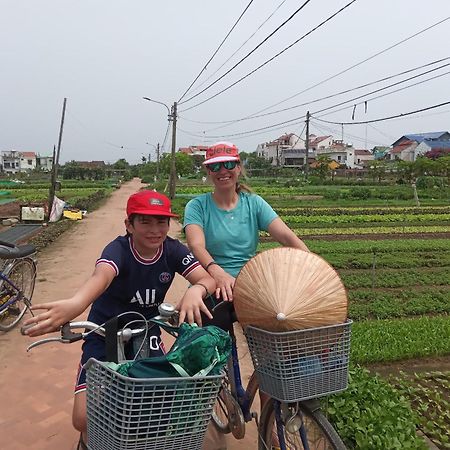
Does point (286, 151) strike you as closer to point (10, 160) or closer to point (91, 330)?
point (10, 160)

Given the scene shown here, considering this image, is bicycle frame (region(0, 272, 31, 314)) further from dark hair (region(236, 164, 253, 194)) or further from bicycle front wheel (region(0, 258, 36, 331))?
dark hair (region(236, 164, 253, 194))

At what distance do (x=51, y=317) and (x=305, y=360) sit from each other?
1014 mm

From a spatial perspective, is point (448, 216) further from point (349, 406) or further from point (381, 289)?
point (349, 406)

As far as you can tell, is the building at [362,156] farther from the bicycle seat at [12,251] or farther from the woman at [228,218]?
the woman at [228,218]

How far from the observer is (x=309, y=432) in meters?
2.12

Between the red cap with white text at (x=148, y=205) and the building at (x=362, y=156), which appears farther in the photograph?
the building at (x=362, y=156)

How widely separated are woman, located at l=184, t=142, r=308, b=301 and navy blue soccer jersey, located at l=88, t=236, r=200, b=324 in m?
0.24

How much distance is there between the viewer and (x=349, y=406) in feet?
10.8

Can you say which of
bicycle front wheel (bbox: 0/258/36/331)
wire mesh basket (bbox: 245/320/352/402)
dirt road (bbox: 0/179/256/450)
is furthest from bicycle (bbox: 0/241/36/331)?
wire mesh basket (bbox: 245/320/352/402)

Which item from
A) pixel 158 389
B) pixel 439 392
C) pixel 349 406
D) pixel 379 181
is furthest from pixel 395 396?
pixel 379 181

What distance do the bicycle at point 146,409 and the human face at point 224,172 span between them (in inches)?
55.4

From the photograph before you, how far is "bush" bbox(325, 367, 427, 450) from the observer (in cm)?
288

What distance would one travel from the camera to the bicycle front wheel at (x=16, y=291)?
17.2 ft

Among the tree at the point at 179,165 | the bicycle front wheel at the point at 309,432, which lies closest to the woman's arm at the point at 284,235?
the bicycle front wheel at the point at 309,432
